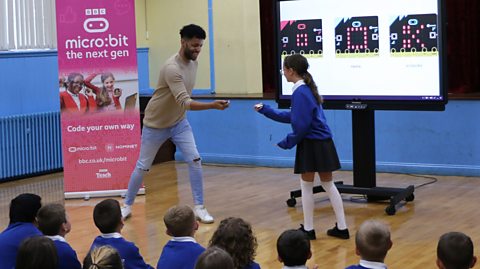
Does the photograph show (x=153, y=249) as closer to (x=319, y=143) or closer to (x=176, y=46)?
(x=319, y=143)

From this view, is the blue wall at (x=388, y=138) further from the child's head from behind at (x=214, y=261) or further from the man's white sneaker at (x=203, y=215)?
the child's head from behind at (x=214, y=261)

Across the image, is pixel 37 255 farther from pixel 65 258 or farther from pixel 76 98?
pixel 76 98

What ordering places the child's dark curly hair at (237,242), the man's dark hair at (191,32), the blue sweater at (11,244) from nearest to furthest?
the child's dark curly hair at (237,242) < the blue sweater at (11,244) < the man's dark hair at (191,32)

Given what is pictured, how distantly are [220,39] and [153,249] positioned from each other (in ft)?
14.9

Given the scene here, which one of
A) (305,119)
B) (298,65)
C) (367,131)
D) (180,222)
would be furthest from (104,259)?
(367,131)

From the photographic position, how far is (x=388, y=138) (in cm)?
910

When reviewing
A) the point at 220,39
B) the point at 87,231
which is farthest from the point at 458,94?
the point at 87,231

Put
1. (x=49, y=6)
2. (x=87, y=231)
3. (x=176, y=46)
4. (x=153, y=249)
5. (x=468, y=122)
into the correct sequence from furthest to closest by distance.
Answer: (x=176, y=46) → (x=49, y=6) → (x=468, y=122) → (x=87, y=231) → (x=153, y=249)

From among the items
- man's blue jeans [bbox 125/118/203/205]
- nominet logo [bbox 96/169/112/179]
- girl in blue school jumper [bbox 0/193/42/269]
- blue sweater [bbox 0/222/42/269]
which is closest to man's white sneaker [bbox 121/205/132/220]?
man's blue jeans [bbox 125/118/203/205]

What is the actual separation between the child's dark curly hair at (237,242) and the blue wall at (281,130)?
5.32 metres

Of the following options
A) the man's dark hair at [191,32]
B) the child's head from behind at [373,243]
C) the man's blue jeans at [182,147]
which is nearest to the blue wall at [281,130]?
the man's blue jeans at [182,147]

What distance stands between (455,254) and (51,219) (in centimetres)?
190

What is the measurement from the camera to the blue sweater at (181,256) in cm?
412

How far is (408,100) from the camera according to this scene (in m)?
7.13
